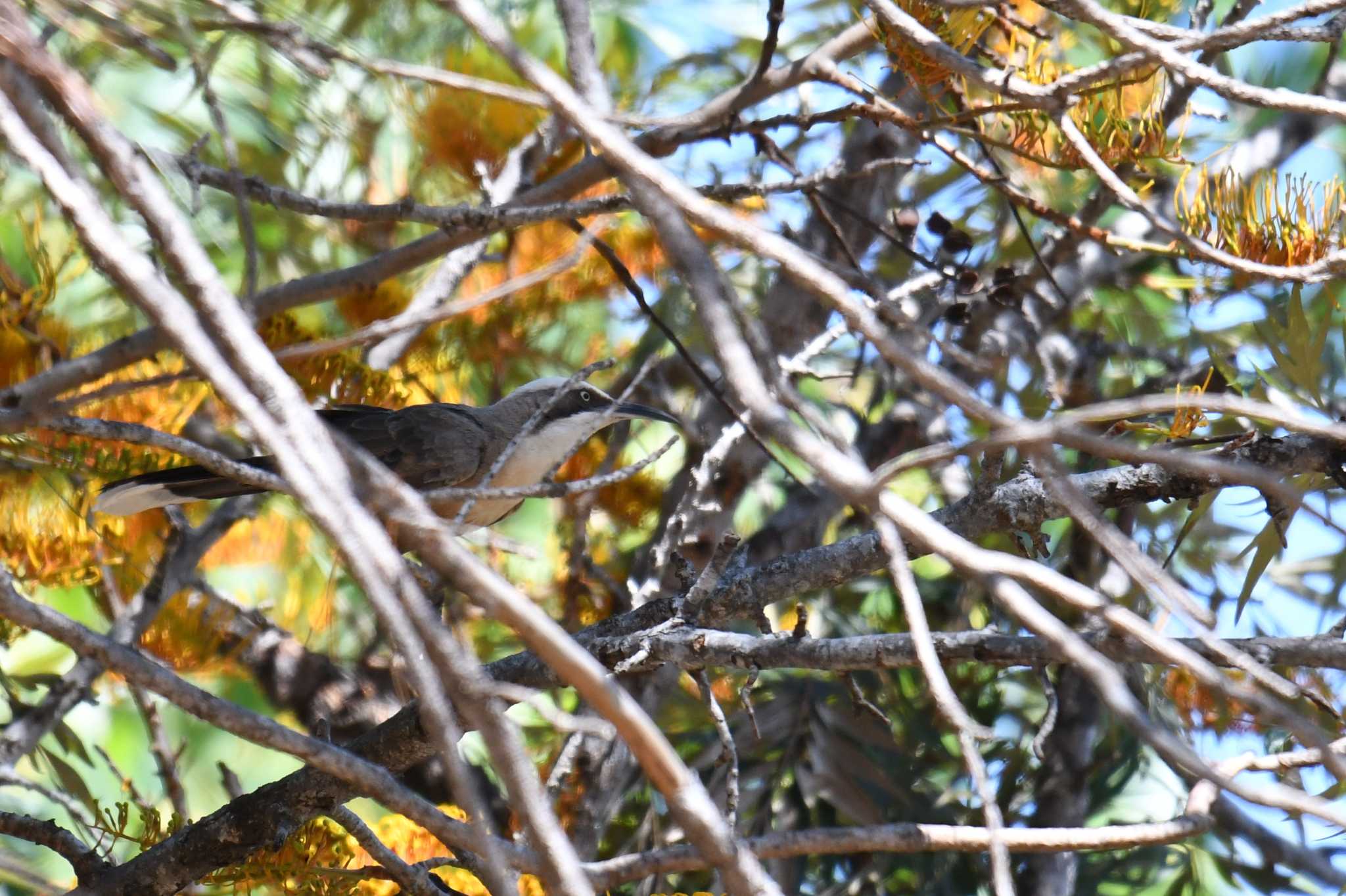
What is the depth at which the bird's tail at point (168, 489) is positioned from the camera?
3434 mm

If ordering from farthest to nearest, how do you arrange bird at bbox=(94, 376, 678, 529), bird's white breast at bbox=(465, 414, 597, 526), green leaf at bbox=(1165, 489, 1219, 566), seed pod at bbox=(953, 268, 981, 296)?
bird's white breast at bbox=(465, 414, 597, 526), bird at bbox=(94, 376, 678, 529), seed pod at bbox=(953, 268, 981, 296), green leaf at bbox=(1165, 489, 1219, 566)

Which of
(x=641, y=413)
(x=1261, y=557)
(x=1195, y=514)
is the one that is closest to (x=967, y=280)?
(x=1195, y=514)

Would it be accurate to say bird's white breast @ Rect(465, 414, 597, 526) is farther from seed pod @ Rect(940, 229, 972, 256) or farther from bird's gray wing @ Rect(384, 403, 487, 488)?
seed pod @ Rect(940, 229, 972, 256)

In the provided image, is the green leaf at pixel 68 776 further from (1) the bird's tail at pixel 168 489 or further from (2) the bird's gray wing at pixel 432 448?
(2) the bird's gray wing at pixel 432 448

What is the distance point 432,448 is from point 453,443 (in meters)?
0.07

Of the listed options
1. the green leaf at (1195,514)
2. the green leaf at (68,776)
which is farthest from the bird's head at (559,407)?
the green leaf at (1195,514)

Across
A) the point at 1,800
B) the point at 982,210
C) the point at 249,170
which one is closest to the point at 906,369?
the point at 249,170

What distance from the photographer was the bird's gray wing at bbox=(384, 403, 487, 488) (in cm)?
424

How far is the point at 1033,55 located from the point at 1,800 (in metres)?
4.48

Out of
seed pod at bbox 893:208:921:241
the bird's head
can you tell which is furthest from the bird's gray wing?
seed pod at bbox 893:208:921:241

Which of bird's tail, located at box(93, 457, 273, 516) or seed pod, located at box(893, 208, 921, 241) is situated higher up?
seed pod, located at box(893, 208, 921, 241)

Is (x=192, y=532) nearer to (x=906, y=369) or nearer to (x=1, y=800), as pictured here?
(x=1, y=800)

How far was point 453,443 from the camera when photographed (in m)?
4.32

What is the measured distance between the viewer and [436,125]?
413 centimetres
